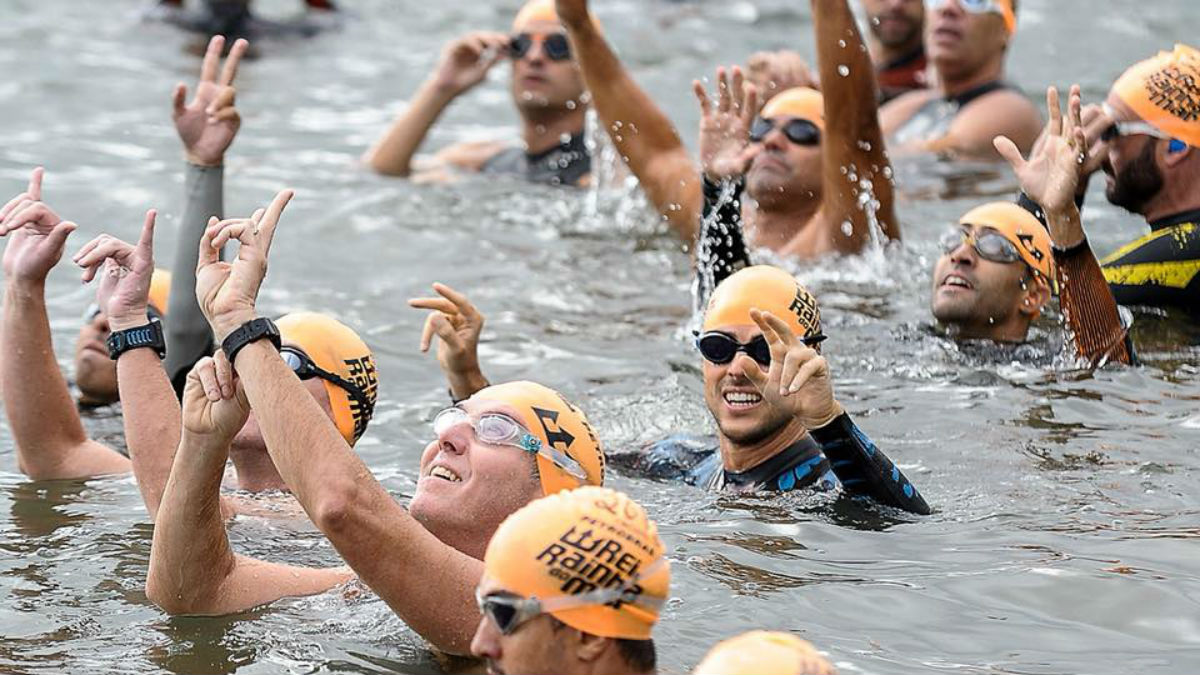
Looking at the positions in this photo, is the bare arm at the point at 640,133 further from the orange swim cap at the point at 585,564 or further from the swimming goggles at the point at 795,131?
the orange swim cap at the point at 585,564

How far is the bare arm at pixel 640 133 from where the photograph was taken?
9133 mm

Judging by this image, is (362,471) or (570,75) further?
(570,75)

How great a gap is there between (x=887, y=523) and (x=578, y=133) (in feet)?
21.4

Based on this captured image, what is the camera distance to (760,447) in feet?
20.3

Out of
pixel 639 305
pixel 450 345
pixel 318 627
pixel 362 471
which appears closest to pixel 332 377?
pixel 450 345

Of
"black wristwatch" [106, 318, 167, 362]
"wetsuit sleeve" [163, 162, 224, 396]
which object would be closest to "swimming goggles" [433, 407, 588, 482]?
"black wristwatch" [106, 318, 167, 362]

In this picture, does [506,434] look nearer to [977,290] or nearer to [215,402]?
[215,402]

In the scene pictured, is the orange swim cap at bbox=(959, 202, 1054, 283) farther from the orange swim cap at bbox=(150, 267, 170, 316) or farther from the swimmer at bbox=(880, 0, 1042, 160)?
the orange swim cap at bbox=(150, 267, 170, 316)

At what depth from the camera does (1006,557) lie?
5.64 metres

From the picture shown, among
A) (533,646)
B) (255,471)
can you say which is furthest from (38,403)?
(533,646)

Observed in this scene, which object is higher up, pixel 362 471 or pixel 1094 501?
pixel 362 471

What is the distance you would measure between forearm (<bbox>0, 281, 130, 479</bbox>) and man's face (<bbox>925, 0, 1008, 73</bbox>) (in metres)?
6.67

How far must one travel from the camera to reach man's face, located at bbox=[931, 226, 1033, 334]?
779cm

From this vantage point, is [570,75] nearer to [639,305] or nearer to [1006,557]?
[639,305]
